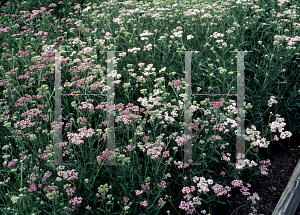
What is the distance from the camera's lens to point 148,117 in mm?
4250

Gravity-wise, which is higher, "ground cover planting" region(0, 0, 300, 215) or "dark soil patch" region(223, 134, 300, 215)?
"ground cover planting" region(0, 0, 300, 215)

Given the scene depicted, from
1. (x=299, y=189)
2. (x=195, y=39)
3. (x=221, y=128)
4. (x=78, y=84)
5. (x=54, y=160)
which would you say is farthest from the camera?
(x=195, y=39)

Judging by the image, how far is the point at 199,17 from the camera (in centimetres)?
516

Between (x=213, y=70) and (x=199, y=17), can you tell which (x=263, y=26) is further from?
(x=213, y=70)

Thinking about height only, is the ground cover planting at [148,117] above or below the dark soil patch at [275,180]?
above

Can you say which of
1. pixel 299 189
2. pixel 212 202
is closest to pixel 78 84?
pixel 212 202

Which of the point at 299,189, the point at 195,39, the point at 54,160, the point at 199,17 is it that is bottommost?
the point at 299,189

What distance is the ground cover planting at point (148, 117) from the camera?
10.3 feet

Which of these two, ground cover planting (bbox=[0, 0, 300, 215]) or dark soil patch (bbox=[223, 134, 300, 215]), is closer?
ground cover planting (bbox=[0, 0, 300, 215])

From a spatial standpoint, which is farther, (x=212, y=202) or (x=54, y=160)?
(x=212, y=202)

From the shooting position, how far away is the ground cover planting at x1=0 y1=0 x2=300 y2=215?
123 inches

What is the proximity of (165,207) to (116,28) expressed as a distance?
3.39 m

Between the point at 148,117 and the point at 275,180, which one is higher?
the point at 148,117

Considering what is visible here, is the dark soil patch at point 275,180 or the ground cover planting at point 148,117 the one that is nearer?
the ground cover planting at point 148,117
